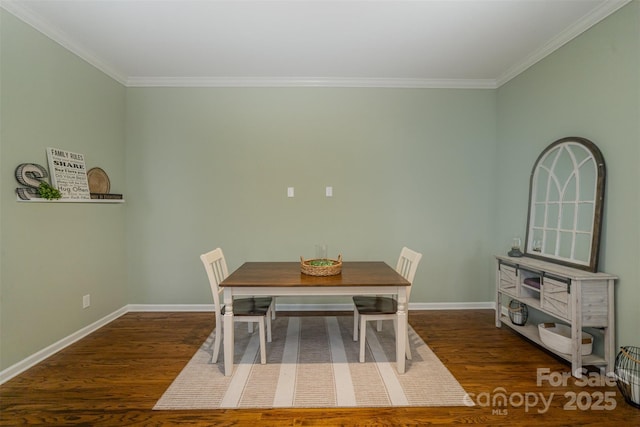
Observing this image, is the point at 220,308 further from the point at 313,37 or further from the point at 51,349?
the point at 313,37

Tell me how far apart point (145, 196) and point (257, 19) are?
2.37 meters

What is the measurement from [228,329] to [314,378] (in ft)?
2.34

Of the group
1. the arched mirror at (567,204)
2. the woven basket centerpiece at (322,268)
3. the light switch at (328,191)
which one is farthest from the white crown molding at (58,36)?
the arched mirror at (567,204)

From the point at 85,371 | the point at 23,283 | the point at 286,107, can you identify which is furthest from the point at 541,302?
the point at 23,283

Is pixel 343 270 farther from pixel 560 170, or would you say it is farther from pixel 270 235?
pixel 560 170

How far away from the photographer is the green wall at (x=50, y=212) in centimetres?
225

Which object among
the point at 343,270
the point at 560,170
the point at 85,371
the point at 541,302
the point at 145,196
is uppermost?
the point at 560,170

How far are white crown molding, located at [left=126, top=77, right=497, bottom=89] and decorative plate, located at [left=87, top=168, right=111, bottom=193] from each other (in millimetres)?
1154

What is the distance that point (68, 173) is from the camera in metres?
2.73

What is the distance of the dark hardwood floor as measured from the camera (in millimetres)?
1809

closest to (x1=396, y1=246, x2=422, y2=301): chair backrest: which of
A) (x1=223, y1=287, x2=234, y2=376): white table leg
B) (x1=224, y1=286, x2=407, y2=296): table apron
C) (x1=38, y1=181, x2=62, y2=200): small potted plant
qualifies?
(x1=224, y1=286, x2=407, y2=296): table apron

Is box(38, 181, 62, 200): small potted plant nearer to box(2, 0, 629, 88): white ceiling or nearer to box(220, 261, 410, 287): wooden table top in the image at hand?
box(2, 0, 629, 88): white ceiling

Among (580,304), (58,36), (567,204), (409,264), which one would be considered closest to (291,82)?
(58,36)

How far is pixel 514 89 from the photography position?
3.38 m
